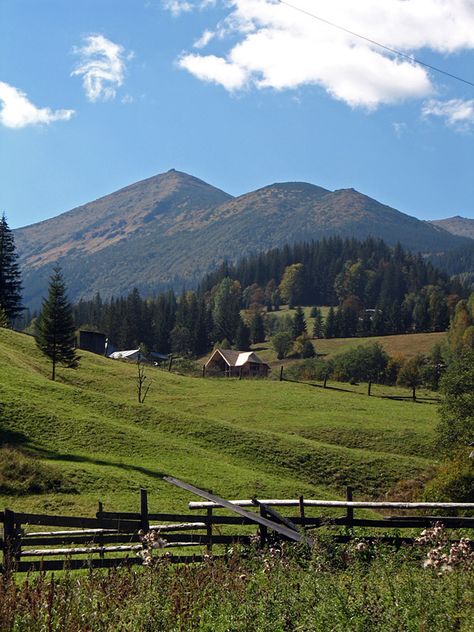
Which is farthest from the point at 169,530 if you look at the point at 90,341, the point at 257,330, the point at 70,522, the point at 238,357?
the point at 257,330

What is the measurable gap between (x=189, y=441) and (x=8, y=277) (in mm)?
60938

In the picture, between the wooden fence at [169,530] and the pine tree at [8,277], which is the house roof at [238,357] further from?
the wooden fence at [169,530]

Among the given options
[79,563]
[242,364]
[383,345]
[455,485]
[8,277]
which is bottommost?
[455,485]

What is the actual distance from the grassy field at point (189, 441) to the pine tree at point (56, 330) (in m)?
2.35

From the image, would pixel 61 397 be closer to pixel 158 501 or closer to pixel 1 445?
pixel 1 445

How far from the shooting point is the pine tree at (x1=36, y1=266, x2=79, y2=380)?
61.8 m

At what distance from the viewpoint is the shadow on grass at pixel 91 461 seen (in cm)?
3383

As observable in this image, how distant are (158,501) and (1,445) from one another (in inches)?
411

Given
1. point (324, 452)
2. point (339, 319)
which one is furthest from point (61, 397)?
point (339, 319)

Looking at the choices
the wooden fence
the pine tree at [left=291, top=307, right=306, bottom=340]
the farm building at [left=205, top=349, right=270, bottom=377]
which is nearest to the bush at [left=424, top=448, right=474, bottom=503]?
the wooden fence

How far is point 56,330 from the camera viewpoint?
62.2 metres

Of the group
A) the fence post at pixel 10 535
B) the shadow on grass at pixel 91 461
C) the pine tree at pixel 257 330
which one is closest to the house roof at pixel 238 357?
the pine tree at pixel 257 330

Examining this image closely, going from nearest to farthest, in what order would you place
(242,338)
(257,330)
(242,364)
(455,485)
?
(455,485) < (242,364) < (242,338) < (257,330)

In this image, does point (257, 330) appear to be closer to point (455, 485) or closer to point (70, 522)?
point (455, 485)
